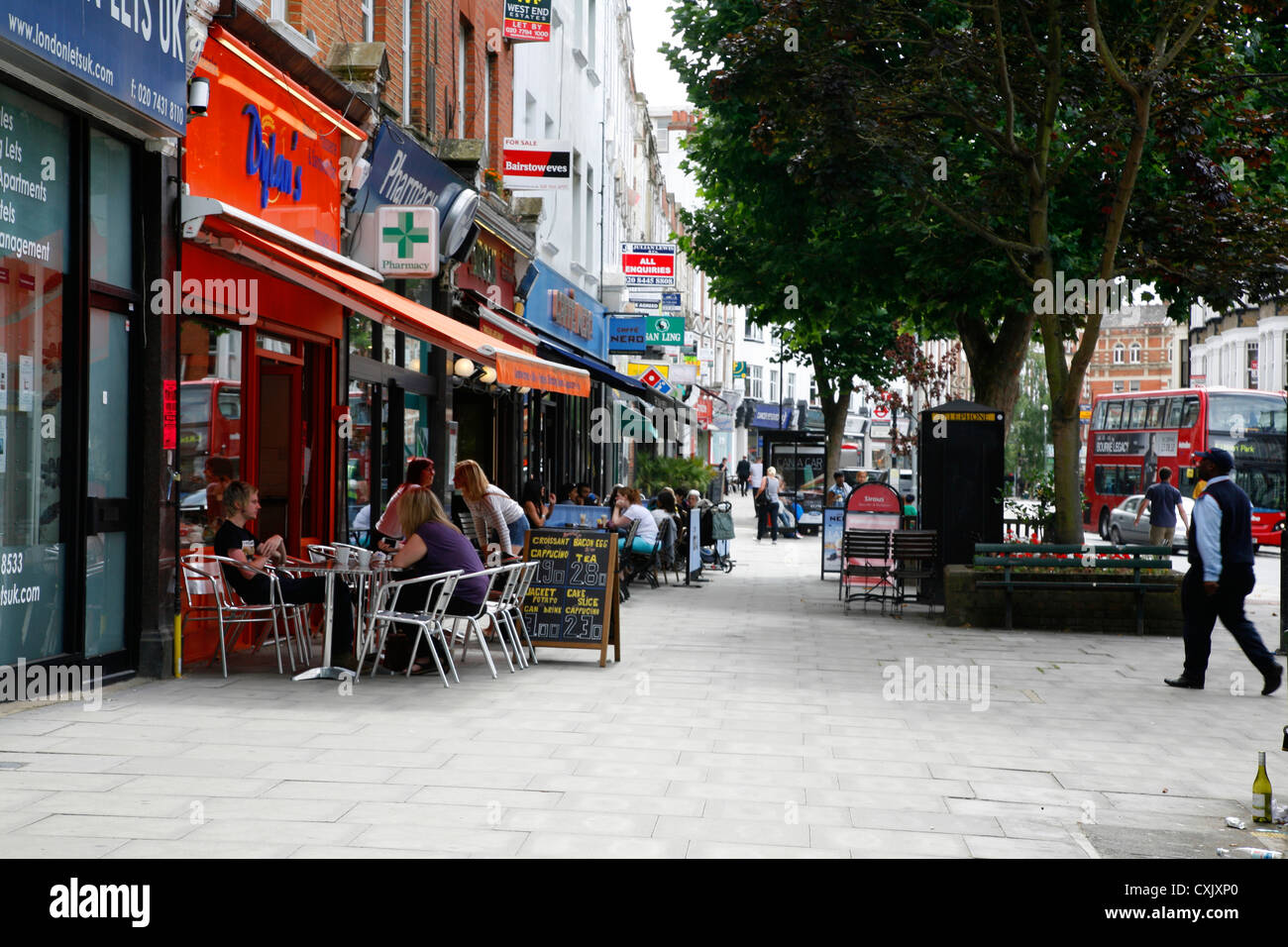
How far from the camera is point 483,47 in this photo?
1908cm

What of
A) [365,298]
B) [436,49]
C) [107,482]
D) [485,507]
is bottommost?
[485,507]

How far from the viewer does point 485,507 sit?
38.4 ft

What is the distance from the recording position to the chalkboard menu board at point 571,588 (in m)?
10.7

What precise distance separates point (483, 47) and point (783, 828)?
51.3 ft

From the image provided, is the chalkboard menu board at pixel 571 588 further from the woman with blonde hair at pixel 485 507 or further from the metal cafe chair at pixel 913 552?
the metal cafe chair at pixel 913 552

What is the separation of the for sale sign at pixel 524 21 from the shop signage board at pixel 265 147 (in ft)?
22.7

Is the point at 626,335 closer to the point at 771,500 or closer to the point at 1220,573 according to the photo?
the point at 771,500

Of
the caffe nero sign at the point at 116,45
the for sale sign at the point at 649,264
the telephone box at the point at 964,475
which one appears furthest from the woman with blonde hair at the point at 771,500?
the caffe nero sign at the point at 116,45

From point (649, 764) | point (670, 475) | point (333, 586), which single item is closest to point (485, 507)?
point (333, 586)

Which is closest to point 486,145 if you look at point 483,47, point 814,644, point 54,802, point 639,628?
point 483,47

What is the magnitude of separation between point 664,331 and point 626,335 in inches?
32.0

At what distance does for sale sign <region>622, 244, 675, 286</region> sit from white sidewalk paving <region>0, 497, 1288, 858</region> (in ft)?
58.3

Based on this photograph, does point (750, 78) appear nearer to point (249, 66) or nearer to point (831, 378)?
point (249, 66)

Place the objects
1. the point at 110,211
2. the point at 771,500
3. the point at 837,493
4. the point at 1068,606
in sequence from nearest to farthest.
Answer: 1. the point at 110,211
2. the point at 1068,606
3. the point at 837,493
4. the point at 771,500
